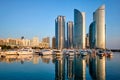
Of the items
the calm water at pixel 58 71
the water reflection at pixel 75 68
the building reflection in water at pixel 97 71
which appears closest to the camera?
the calm water at pixel 58 71

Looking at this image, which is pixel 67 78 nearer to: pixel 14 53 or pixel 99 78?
pixel 99 78

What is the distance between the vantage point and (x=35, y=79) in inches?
1262

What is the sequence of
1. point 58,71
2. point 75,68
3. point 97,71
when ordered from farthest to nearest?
point 75,68, point 97,71, point 58,71

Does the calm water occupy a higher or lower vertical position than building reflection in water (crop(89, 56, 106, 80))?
higher

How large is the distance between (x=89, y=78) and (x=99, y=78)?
1.53 meters

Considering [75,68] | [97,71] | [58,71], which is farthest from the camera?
[75,68]

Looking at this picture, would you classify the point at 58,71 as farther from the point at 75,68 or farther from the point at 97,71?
the point at 97,71

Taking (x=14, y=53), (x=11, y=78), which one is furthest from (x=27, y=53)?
(x=11, y=78)

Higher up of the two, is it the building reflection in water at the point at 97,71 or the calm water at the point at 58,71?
the calm water at the point at 58,71

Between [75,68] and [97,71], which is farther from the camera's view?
[75,68]

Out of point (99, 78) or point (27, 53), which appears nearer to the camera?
point (99, 78)

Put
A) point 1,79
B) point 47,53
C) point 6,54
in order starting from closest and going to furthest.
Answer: point 1,79, point 6,54, point 47,53

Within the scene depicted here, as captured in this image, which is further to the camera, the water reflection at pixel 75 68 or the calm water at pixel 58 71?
the water reflection at pixel 75 68

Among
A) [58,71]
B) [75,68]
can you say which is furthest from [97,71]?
[58,71]
